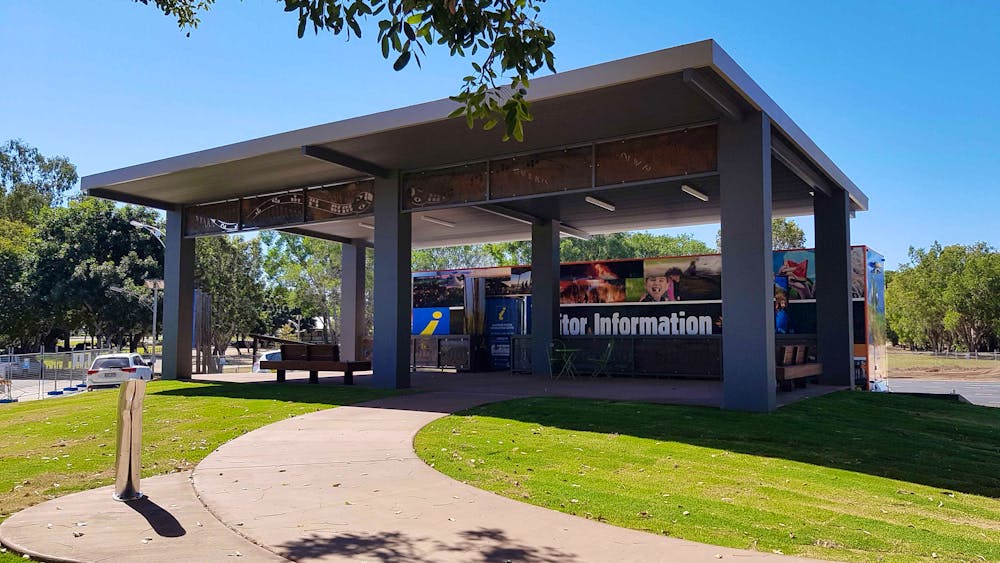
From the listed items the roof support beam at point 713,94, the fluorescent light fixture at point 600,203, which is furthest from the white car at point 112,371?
the roof support beam at point 713,94

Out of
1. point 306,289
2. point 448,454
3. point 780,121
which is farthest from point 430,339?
point 306,289

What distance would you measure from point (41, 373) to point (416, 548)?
22534 millimetres

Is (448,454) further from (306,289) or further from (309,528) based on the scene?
(306,289)

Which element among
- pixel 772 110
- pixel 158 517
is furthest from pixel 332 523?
pixel 772 110

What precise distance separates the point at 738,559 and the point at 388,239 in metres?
11.6

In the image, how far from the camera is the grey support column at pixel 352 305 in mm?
23844

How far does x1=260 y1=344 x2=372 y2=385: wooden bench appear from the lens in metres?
16.1

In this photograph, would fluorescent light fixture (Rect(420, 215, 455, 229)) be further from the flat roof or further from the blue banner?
the flat roof

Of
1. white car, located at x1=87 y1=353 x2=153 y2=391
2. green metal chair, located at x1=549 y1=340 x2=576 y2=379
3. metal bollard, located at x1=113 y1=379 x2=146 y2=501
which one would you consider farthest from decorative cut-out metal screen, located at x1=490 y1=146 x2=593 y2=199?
white car, located at x1=87 y1=353 x2=153 y2=391

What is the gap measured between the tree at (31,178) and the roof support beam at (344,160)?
168ft

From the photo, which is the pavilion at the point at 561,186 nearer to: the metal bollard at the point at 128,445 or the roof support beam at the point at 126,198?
the roof support beam at the point at 126,198

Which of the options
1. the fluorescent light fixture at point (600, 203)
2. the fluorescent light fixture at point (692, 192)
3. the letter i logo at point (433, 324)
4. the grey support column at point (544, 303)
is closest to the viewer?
the fluorescent light fixture at point (692, 192)

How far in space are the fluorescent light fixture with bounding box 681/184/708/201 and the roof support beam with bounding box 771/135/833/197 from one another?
212 centimetres

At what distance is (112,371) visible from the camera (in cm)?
2259
